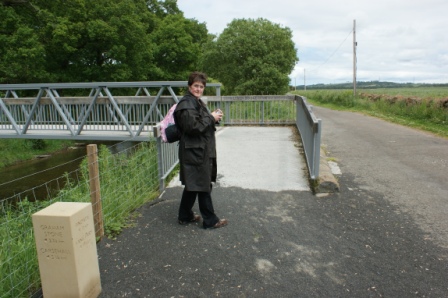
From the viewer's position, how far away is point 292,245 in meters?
4.06

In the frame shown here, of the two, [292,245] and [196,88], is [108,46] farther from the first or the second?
[292,245]

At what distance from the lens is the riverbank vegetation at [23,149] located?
19.1 m

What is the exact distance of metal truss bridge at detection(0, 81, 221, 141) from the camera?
993 cm

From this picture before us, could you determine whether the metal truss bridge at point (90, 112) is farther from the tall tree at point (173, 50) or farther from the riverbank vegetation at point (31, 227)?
the tall tree at point (173, 50)

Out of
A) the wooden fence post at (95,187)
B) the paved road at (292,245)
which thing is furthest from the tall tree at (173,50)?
the wooden fence post at (95,187)

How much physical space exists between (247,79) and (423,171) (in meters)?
18.9

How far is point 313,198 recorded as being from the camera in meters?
5.52

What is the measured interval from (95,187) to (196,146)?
4.15ft

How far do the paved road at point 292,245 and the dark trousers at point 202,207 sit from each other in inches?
4.8

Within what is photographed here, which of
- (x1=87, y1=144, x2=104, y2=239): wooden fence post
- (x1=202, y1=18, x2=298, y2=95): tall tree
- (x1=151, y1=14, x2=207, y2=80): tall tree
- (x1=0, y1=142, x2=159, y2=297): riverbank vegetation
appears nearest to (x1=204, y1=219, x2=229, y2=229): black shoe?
(x1=0, y1=142, x2=159, y2=297): riverbank vegetation

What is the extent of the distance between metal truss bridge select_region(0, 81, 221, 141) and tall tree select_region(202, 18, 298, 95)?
46.0ft

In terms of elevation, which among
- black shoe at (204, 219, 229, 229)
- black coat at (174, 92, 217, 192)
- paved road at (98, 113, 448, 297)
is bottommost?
paved road at (98, 113, 448, 297)

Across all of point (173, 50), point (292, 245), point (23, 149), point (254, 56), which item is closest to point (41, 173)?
point (23, 149)

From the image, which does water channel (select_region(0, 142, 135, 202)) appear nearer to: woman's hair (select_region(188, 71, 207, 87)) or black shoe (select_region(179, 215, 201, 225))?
black shoe (select_region(179, 215, 201, 225))
